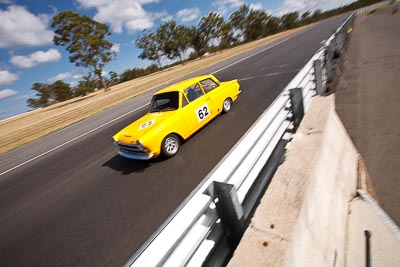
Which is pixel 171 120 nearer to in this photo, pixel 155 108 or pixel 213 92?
pixel 155 108

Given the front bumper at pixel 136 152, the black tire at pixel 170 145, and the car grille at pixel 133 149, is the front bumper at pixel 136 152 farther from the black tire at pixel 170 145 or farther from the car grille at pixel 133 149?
the black tire at pixel 170 145

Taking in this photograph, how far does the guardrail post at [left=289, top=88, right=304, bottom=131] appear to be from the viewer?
3.25m

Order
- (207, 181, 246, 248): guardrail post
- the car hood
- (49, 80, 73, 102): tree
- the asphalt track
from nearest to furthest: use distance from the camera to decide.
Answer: (207, 181, 246, 248): guardrail post < the asphalt track < the car hood < (49, 80, 73, 102): tree

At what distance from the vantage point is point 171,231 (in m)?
1.41

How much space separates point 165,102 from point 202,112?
110cm

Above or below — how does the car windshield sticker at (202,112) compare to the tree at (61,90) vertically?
below

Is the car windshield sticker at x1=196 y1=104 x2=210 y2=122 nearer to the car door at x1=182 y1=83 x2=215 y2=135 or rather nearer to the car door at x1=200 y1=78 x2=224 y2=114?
the car door at x1=182 y1=83 x2=215 y2=135

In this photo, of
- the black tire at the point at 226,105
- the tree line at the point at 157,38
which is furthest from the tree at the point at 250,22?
the black tire at the point at 226,105

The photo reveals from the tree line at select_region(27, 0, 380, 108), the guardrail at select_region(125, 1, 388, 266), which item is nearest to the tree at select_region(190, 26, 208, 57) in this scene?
the tree line at select_region(27, 0, 380, 108)

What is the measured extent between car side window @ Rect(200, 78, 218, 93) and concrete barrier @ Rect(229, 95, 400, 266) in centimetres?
419

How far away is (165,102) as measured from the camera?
614 centimetres

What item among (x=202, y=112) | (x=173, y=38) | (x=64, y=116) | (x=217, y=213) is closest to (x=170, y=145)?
(x=202, y=112)

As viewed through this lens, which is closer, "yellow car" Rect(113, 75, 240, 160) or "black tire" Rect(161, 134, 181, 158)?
"yellow car" Rect(113, 75, 240, 160)

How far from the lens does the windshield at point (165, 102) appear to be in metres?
5.95
